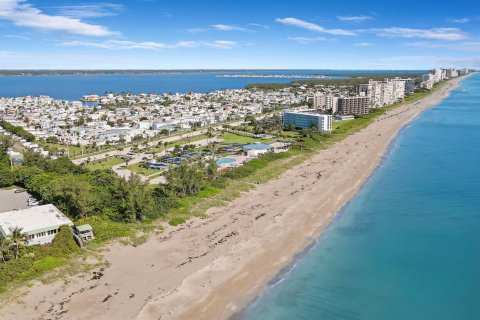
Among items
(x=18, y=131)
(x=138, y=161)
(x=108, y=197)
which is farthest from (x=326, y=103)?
(x=108, y=197)

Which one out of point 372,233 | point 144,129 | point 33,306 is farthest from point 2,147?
point 372,233

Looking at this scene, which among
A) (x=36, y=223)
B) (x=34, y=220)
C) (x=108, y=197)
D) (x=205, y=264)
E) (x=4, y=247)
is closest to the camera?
(x=4, y=247)

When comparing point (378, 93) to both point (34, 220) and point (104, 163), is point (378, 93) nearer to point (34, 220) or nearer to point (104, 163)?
point (104, 163)

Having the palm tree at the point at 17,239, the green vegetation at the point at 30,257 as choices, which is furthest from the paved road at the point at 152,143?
the palm tree at the point at 17,239

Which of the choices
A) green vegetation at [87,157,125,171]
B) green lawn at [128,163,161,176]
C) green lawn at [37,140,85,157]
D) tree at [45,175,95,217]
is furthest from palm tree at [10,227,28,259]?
green lawn at [37,140,85,157]

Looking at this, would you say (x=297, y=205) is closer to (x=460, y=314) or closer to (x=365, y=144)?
(x=460, y=314)

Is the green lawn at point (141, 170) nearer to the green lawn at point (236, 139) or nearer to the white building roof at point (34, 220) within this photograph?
the white building roof at point (34, 220)

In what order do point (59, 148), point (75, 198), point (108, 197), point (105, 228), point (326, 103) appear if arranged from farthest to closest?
point (326, 103) < point (59, 148) < point (108, 197) < point (75, 198) < point (105, 228)
